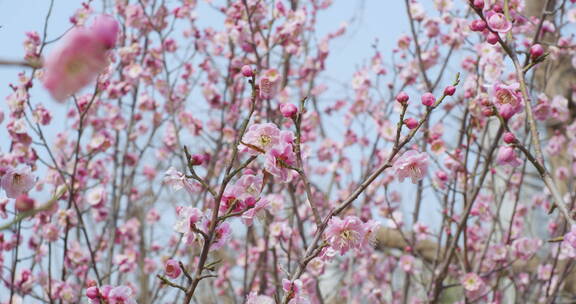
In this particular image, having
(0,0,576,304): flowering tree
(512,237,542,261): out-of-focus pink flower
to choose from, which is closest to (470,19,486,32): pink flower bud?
(0,0,576,304): flowering tree

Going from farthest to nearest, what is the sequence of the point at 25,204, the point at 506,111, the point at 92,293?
the point at 506,111 → the point at 92,293 → the point at 25,204

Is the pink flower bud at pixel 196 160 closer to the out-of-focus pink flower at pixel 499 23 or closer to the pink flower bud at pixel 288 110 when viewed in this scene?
the pink flower bud at pixel 288 110

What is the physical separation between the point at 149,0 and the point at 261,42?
91 centimetres

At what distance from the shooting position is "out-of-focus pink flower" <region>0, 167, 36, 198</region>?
1526 millimetres

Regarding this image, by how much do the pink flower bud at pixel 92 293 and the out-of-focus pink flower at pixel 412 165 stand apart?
75cm

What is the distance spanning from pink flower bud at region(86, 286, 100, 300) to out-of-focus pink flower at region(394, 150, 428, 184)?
0.75m

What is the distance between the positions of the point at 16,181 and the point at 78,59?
115 cm

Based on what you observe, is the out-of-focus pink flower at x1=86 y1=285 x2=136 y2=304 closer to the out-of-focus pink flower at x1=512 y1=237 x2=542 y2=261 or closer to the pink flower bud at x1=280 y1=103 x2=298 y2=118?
the pink flower bud at x1=280 y1=103 x2=298 y2=118

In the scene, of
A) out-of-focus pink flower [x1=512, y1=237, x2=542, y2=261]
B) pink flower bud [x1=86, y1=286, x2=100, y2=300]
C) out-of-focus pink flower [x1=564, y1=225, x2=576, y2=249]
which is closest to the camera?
pink flower bud [x1=86, y1=286, x2=100, y2=300]

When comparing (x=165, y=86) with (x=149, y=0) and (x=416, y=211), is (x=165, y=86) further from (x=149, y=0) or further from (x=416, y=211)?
(x=416, y=211)

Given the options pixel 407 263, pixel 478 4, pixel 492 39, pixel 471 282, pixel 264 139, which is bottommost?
pixel 471 282

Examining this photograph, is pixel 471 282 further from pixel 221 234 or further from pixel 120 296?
pixel 120 296

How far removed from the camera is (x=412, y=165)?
1.49m

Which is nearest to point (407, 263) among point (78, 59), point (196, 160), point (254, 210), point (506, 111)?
point (506, 111)
